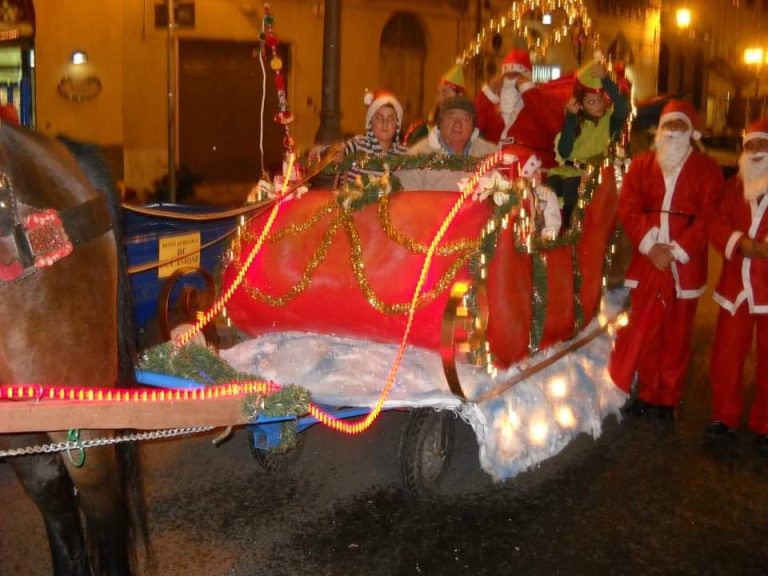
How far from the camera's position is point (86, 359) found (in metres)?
2.99

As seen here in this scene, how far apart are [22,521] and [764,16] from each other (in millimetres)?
36019

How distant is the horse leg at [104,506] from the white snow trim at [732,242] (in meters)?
3.88

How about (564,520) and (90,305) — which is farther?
(564,520)

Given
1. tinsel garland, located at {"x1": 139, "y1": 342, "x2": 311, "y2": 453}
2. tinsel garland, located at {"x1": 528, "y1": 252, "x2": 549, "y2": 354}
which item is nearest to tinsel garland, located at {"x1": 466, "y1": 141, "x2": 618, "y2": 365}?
tinsel garland, located at {"x1": 528, "y1": 252, "x2": 549, "y2": 354}

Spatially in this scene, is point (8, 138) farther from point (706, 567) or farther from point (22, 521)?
point (706, 567)

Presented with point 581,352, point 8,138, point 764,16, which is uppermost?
point 764,16

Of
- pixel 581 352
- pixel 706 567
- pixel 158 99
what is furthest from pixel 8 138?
pixel 158 99

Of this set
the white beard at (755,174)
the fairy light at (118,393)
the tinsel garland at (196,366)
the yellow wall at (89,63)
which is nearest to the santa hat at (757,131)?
the white beard at (755,174)

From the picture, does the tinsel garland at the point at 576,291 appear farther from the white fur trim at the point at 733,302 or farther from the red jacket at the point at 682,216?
the white fur trim at the point at 733,302

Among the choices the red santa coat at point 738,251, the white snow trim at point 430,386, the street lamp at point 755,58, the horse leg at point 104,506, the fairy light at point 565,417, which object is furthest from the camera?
the street lamp at point 755,58

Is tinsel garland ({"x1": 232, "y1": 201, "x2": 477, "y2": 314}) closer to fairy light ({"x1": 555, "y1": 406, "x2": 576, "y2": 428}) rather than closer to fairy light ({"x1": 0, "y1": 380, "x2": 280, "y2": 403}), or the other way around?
fairy light ({"x1": 0, "y1": 380, "x2": 280, "y2": 403})

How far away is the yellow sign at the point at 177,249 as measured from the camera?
684 cm

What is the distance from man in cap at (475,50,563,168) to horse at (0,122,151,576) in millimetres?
3760

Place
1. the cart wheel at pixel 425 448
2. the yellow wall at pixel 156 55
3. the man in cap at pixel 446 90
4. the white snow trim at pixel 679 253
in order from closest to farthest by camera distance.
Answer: the cart wheel at pixel 425 448, the white snow trim at pixel 679 253, the man in cap at pixel 446 90, the yellow wall at pixel 156 55
